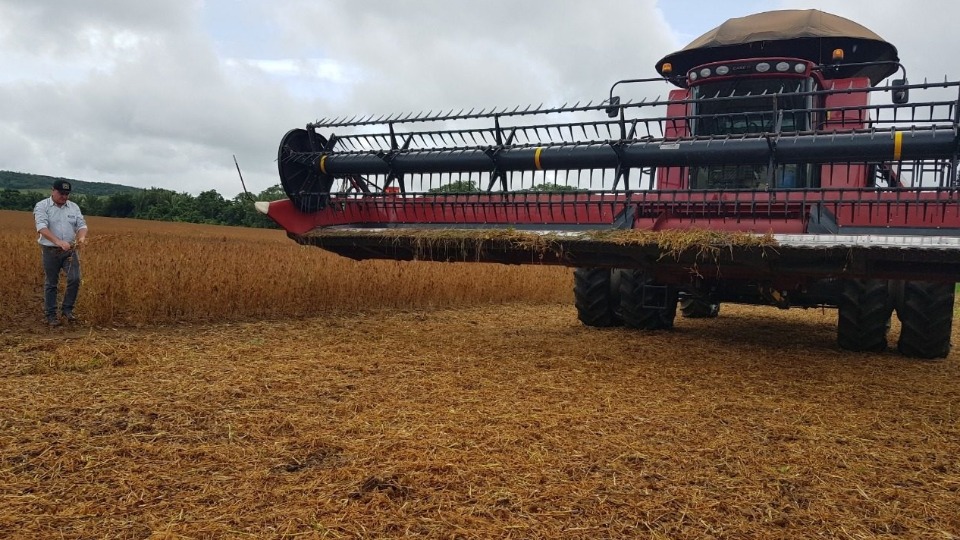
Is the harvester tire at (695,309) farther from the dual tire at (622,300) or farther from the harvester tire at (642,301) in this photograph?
the harvester tire at (642,301)

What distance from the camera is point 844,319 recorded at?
639cm

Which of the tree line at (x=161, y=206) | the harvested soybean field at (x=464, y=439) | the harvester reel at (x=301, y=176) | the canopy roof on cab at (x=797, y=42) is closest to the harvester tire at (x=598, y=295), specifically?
the harvested soybean field at (x=464, y=439)

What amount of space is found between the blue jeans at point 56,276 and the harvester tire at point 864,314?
282 inches

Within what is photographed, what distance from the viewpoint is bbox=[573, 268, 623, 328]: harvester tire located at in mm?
7551

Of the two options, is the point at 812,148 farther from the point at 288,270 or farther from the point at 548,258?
the point at 288,270

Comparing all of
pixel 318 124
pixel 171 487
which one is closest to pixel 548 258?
pixel 318 124

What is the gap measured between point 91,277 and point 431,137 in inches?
154

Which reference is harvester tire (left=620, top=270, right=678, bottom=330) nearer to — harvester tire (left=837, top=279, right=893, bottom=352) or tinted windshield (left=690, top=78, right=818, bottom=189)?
tinted windshield (left=690, top=78, right=818, bottom=189)

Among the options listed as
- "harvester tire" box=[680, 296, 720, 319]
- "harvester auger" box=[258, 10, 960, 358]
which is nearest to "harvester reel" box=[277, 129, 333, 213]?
"harvester auger" box=[258, 10, 960, 358]

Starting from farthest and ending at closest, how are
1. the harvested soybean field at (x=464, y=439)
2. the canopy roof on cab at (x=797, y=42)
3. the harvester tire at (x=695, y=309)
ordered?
the harvester tire at (x=695, y=309) < the canopy roof on cab at (x=797, y=42) < the harvested soybean field at (x=464, y=439)

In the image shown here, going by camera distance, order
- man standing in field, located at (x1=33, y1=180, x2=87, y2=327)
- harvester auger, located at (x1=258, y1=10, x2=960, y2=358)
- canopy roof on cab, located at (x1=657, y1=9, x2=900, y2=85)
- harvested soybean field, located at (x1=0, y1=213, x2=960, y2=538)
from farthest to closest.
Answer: man standing in field, located at (x1=33, y1=180, x2=87, y2=327), canopy roof on cab, located at (x1=657, y1=9, x2=900, y2=85), harvester auger, located at (x1=258, y1=10, x2=960, y2=358), harvested soybean field, located at (x1=0, y1=213, x2=960, y2=538)

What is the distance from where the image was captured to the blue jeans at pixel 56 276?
6.92m

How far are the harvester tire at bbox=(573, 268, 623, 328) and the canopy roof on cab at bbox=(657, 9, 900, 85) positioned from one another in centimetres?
239

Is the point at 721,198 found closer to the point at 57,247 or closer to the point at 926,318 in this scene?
the point at 926,318
